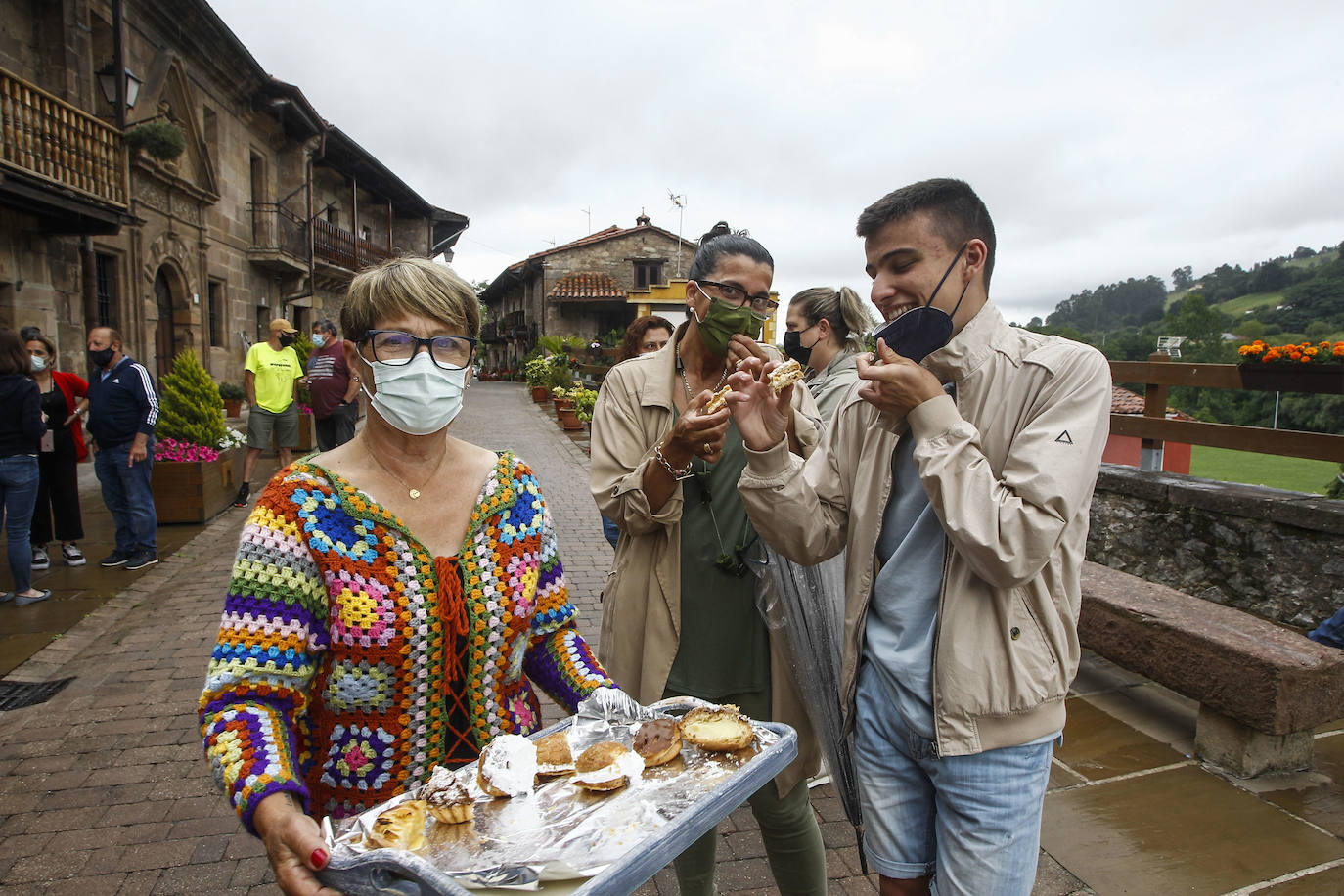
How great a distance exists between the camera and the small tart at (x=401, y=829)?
3.89 ft

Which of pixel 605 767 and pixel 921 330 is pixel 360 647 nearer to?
pixel 605 767

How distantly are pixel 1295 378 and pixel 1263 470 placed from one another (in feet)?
82.5

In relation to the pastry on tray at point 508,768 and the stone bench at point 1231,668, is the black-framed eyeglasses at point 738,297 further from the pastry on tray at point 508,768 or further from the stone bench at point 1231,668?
the stone bench at point 1231,668

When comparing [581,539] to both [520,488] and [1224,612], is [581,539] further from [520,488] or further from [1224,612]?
[520,488]

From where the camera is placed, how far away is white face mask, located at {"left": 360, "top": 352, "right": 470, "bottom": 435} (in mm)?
1665

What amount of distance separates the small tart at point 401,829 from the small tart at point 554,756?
0.22m

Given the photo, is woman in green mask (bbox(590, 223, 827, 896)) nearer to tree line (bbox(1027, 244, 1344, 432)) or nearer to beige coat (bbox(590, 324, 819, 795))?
beige coat (bbox(590, 324, 819, 795))

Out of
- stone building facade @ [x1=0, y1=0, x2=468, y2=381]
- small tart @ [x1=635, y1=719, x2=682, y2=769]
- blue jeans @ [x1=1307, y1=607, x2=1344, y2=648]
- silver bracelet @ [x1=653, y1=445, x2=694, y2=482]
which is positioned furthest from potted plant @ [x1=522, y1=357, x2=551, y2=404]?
small tart @ [x1=635, y1=719, x2=682, y2=769]

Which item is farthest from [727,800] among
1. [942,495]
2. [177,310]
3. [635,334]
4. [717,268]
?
[177,310]

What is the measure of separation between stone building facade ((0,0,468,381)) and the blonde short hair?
422 inches

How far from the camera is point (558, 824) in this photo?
1.28 m

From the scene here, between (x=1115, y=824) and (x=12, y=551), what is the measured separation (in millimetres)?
7143

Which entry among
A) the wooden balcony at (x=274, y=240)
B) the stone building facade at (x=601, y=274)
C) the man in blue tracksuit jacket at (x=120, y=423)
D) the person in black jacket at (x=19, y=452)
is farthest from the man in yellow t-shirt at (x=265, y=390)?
the stone building facade at (x=601, y=274)

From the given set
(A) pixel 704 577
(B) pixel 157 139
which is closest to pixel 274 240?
(B) pixel 157 139
